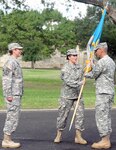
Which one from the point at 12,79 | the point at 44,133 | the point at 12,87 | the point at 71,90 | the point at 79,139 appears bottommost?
the point at 44,133

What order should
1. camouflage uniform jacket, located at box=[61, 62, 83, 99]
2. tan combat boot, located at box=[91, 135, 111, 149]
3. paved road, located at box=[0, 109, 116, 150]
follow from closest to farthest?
tan combat boot, located at box=[91, 135, 111, 149] → paved road, located at box=[0, 109, 116, 150] → camouflage uniform jacket, located at box=[61, 62, 83, 99]

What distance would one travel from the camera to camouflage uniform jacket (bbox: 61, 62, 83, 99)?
29.0ft

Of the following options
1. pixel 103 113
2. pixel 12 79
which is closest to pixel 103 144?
pixel 103 113

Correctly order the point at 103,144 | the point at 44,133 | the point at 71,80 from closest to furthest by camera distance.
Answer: the point at 103,144
the point at 71,80
the point at 44,133

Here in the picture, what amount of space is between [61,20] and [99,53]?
77.7 m

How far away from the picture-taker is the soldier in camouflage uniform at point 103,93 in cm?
847

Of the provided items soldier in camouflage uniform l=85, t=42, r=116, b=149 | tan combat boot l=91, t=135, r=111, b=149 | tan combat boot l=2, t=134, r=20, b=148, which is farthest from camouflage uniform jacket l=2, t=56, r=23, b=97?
tan combat boot l=91, t=135, r=111, b=149

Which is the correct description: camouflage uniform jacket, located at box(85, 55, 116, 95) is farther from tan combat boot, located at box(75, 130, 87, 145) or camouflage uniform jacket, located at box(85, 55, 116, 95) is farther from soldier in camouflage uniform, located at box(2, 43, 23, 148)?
soldier in camouflage uniform, located at box(2, 43, 23, 148)

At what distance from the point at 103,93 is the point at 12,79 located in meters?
1.71

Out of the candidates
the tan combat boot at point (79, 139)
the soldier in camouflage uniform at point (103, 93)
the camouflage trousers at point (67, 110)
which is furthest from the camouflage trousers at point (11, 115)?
the soldier in camouflage uniform at point (103, 93)

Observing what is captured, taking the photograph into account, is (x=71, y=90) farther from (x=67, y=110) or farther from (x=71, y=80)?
(x=67, y=110)

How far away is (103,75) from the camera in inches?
337

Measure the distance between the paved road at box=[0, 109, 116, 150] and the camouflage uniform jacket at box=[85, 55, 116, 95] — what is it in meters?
1.09

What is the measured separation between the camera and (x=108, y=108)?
8539mm
